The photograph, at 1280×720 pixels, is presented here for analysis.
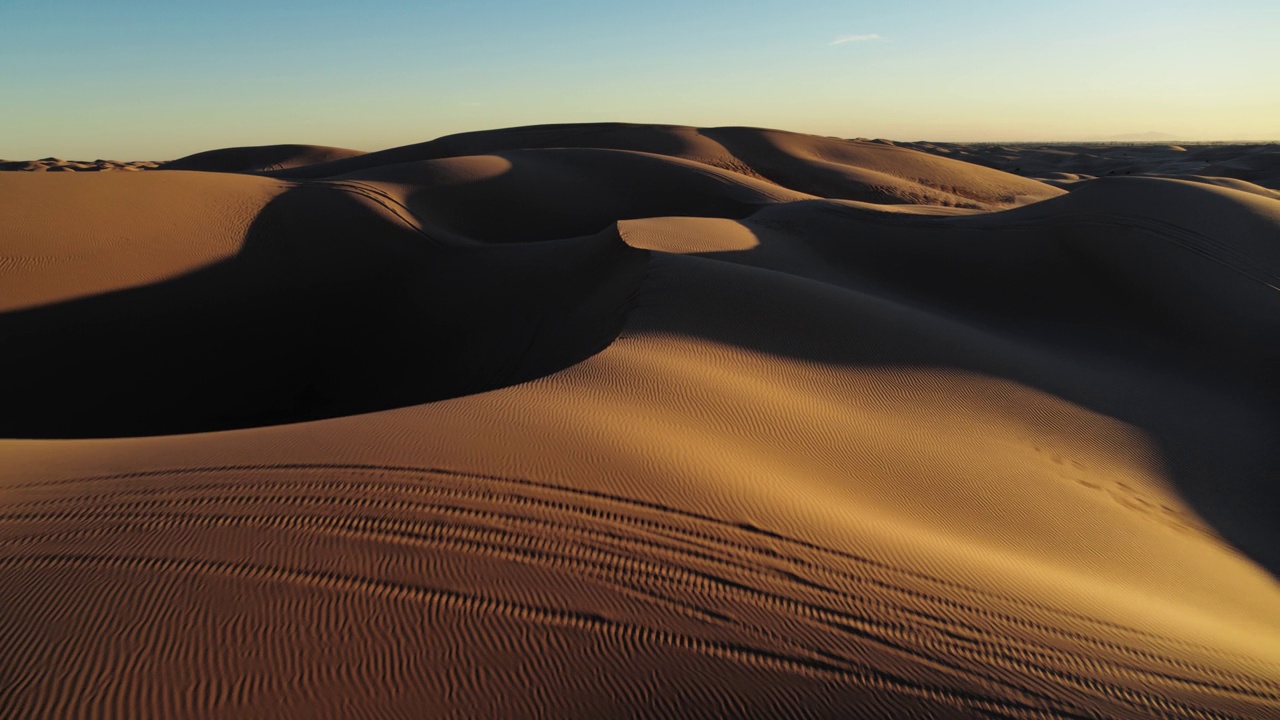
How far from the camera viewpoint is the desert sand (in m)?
2.13

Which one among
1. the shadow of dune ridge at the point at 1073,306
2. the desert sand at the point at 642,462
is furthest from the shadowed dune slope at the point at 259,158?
the shadow of dune ridge at the point at 1073,306

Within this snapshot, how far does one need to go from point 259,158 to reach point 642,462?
33.2m

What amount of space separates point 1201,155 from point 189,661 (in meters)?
47.3

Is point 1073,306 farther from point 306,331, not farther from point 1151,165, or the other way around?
point 1151,165

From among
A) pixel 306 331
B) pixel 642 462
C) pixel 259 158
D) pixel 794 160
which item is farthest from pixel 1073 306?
pixel 259 158

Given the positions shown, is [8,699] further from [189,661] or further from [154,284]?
[154,284]

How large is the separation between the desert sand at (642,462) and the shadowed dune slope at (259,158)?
20.5m

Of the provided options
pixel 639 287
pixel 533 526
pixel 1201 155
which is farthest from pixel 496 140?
pixel 1201 155

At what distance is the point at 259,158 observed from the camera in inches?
1227

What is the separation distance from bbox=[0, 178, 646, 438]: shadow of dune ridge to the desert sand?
5 cm

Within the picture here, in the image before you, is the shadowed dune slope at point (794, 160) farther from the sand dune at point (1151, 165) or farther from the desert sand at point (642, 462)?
the desert sand at point (642, 462)

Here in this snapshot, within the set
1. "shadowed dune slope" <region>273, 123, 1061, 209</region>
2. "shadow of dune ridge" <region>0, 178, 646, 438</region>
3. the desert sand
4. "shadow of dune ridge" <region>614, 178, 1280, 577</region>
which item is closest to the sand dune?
"shadowed dune slope" <region>273, 123, 1061, 209</region>

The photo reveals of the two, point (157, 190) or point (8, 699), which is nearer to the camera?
point (8, 699)

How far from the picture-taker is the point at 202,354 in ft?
27.6
